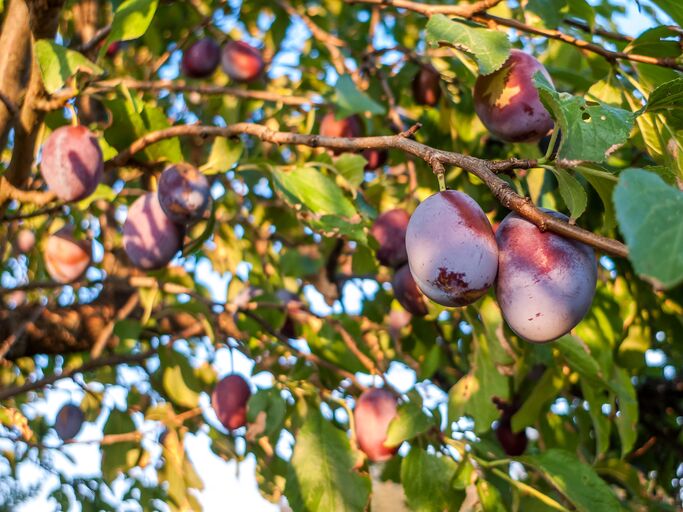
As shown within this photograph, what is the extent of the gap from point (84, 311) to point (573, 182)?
147 centimetres

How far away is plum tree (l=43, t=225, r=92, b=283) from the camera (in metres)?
1.39

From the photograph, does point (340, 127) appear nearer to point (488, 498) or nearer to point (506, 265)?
point (488, 498)

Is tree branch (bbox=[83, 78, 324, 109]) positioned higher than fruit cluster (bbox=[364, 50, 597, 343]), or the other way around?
fruit cluster (bbox=[364, 50, 597, 343])

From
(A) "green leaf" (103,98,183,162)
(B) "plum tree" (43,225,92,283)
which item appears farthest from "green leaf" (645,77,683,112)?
(B) "plum tree" (43,225,92,283)

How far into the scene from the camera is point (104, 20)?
2.07m

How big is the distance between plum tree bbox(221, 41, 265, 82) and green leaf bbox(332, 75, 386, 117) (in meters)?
0.62

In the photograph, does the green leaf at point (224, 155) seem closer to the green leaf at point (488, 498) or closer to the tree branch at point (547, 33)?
the tree branch at point (547, 33)

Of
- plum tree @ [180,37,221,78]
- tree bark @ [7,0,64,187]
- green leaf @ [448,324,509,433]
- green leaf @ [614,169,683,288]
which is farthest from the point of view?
plum tree @ [180,37,221,78]

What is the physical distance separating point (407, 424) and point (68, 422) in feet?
3.26

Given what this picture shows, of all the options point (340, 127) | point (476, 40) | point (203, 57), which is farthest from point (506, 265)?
point (203, 57)

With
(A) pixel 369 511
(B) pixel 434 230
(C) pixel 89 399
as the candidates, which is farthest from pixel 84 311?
(B) pixel 434 230

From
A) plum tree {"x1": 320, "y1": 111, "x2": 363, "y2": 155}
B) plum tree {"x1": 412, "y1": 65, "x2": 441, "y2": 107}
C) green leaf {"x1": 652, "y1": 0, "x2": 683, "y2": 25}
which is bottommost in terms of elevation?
plum tree {"x1": 320, "y1": 111, "x2": 363, "y2": 155}

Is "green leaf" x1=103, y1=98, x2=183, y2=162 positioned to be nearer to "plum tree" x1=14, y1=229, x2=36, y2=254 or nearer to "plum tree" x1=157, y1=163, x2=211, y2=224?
"plum tree" x1=157, y1=163, x2=211, y2=224

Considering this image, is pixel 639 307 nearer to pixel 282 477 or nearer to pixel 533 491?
pixel 533 491
